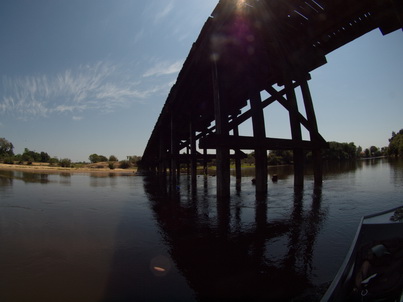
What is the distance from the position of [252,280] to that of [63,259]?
112 inches

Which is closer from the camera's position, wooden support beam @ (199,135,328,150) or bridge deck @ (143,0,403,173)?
bridge deck @ (143,0,403,173)

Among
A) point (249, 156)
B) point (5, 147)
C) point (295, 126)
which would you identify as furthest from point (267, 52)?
point (5, 147)

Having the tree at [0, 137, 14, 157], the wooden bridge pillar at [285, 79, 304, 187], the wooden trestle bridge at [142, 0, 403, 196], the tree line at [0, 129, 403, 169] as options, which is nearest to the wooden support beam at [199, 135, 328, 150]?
the wooden trestle bridge at [142, 0, 403, 196]

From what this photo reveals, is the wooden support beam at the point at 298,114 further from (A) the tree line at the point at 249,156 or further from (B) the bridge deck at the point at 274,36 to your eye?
(A) the tree line at the point at 249,156

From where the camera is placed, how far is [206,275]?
2.59 m

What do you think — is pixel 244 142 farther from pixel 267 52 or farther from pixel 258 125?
pixel 267 52

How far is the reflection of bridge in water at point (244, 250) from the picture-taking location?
2.29m

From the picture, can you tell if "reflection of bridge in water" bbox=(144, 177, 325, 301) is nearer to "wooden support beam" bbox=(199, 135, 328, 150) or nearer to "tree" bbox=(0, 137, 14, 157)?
"wooden support beam" bbox=(199, 135, 328, 150)

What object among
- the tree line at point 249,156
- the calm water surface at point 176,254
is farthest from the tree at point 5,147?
the calm water surface at point 176,254

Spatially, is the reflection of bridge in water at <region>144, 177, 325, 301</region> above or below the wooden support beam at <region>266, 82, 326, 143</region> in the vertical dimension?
below

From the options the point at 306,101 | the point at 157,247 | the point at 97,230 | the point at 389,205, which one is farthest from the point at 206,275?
the point at 306,101

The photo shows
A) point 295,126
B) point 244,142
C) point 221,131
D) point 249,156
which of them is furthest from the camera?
point 249,156

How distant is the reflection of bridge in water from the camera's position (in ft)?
7.50

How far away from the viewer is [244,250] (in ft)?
10.9
